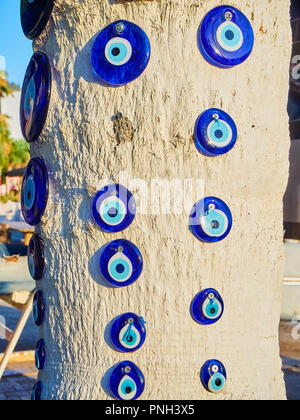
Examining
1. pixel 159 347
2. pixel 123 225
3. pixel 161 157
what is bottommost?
pixel 159 347

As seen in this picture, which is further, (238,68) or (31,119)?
(31,119)

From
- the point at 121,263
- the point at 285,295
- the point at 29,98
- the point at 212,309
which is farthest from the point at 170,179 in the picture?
the point at 285,295

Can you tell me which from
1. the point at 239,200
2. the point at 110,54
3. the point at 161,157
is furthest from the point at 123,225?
the point at 110,54

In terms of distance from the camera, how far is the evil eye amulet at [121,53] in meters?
1.20

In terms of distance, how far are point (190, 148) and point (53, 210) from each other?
40cm

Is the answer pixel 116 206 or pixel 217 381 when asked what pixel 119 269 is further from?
pixel 217 381

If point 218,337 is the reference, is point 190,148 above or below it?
above

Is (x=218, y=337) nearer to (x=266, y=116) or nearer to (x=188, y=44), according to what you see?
(x=266, y=116)

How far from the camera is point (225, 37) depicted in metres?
1.22

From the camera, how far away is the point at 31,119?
1335 millimetres

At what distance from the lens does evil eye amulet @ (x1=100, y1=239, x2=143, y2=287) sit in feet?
3.99

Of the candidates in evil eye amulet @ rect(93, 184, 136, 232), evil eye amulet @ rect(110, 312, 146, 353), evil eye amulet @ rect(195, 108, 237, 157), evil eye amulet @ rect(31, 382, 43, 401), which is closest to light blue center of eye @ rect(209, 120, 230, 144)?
evil eye amulet @ rect(195, 108, 237, 157)

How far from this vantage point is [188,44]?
1.21m

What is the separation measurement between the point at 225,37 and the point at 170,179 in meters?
0.39
